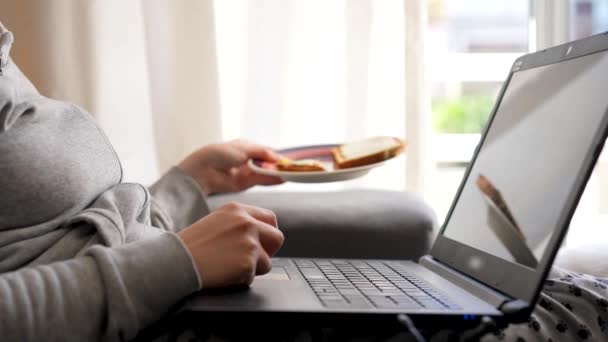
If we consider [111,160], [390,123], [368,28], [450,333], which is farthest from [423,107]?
[450,333]

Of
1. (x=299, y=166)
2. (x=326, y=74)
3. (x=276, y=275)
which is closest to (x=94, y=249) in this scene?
(x=276, y=275)

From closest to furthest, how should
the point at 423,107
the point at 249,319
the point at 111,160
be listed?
the point at 249,319 → the point at 111,160 → the point at 423,107

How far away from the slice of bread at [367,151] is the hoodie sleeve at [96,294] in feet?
1.63

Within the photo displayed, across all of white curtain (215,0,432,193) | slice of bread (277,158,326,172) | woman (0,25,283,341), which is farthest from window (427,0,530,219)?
woman (0,25,283,341)

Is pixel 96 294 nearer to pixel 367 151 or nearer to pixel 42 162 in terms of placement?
pixel 42 162

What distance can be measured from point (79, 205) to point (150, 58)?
3.79ft

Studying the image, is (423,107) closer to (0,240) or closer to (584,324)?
(584,324)

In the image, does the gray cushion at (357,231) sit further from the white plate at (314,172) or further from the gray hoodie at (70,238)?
the gray hoodie at (70,238)

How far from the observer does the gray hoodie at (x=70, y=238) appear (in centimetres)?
65

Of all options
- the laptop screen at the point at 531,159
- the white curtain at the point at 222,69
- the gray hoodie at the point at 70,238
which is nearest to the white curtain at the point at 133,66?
the white curtain at the point at 222,69

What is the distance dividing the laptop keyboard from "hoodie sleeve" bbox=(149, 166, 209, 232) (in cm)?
31

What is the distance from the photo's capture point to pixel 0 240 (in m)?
0.75

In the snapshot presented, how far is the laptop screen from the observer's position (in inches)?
28.2

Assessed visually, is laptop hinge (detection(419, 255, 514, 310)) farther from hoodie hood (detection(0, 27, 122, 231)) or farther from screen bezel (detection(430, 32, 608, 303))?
hoodie hood (detection(0, 27, 122, 231))
